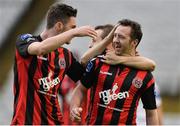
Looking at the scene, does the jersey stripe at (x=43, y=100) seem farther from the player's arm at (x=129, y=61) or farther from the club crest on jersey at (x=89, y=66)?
the player's arm at (x=129, y=61)

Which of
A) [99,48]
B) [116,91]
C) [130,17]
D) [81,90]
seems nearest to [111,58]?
Answer: [99,48]

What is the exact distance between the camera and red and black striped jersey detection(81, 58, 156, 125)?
Answer: 5746 mm

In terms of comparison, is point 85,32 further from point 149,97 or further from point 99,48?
point 149,97

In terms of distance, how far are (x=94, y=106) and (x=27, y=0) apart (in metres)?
10.4

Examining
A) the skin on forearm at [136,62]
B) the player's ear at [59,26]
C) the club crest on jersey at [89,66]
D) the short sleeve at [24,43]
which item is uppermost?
the player's ear at [59,26]

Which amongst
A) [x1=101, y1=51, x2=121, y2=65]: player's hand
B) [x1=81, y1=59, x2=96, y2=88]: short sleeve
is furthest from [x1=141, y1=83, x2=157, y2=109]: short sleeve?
[x1=81, y1=59, x2=96, y2=88]: short sleeve

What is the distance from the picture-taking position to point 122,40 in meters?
5.73

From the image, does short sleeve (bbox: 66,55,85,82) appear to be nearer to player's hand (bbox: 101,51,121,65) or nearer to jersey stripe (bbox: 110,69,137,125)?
player's hand (bbox: 101,51,121,65)

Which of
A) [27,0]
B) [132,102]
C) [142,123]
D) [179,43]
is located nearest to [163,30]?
[179,43]

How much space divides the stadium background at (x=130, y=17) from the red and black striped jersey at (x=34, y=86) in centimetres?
808

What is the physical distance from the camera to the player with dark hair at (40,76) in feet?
18.4

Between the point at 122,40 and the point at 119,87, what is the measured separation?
374 mm

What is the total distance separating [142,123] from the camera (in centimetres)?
680

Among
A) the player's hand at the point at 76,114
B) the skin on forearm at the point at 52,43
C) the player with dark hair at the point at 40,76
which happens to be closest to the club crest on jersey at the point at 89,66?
the player with dark hair at the point at 40,76
